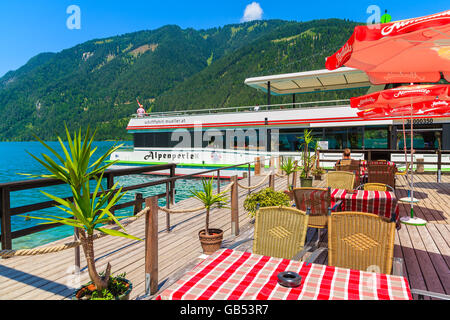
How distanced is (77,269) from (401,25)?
491 centimetres

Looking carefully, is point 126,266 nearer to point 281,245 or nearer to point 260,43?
point 281,245

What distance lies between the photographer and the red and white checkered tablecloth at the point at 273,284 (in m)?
1.69

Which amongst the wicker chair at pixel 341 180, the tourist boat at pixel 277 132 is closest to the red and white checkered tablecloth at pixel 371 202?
the wicker chair at pixel 341 180

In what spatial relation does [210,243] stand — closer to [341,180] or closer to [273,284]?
[273,284]

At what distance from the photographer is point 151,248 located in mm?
3064

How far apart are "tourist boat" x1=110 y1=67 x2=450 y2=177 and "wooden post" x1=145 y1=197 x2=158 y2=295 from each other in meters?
12.0

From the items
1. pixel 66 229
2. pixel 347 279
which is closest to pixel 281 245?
pixel 347 279

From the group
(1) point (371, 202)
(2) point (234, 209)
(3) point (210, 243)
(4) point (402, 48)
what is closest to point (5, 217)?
(3) point (210, 243)

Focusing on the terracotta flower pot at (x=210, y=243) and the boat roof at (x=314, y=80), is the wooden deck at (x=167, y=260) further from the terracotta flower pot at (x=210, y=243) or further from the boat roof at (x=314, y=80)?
the boat roof at (x=314, y=80)

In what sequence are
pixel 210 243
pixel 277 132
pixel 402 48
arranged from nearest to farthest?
pixel 402 48
pixel 210 243
pixel 277 132

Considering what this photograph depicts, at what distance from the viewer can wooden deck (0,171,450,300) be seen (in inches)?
128

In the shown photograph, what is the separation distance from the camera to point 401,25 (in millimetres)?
3096

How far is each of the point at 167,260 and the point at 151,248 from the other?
1.23 m
